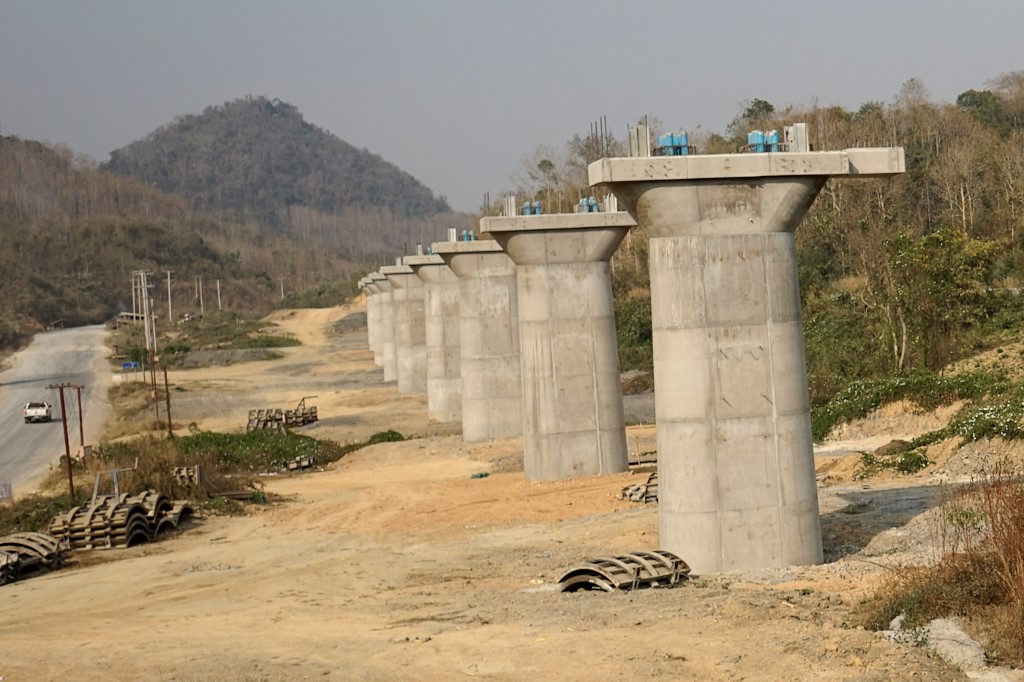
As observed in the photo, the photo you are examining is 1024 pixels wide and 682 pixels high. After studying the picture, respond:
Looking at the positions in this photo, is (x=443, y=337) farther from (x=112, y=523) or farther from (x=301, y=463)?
(x=112, y=523)

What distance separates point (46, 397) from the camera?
71.4 m

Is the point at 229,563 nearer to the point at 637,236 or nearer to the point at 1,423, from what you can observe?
the point at 1,423

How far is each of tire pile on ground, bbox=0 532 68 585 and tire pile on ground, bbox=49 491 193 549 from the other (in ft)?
3.41

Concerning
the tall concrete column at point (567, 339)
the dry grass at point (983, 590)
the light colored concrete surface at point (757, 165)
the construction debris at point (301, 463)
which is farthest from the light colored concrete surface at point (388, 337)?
the dry grass at point (983, 590)

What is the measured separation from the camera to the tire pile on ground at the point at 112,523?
2673cm

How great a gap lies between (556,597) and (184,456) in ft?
68.6

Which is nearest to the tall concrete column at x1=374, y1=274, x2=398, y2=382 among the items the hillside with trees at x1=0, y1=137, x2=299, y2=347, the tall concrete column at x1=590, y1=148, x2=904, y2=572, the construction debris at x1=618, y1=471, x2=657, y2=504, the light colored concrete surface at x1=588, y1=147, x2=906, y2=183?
the construction debris at x1=618, y1=471, x2=657, y2=504

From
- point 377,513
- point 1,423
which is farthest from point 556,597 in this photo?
point 1,423

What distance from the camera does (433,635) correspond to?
53.1ft

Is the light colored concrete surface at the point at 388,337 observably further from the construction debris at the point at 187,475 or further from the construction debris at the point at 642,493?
the construction debris at the point at 642,493

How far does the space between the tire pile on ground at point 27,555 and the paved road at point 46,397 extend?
12682 millimetres

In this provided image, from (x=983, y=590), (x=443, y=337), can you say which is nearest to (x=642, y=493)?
A: (x=983, y=590)

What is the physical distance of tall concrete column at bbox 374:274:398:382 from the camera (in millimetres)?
73875

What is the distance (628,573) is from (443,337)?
3261cm
